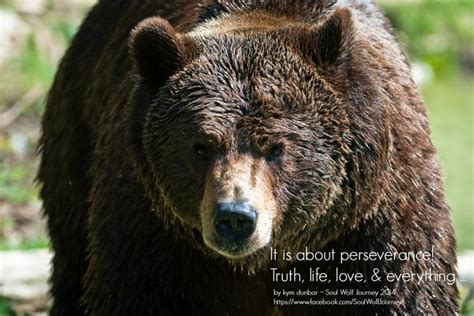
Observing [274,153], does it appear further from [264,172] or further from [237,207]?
[237,207]

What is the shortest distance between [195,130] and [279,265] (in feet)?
3.00

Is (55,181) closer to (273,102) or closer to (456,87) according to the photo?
(273,102)

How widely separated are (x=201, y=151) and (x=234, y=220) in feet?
1.79

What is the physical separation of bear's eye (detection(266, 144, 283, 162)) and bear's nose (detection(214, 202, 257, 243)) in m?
0.45

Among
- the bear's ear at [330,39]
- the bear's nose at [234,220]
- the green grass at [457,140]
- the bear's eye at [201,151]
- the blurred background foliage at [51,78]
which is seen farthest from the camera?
the green grass at [457,140]

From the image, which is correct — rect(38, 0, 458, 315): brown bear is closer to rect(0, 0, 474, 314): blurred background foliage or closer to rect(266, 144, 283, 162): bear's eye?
rect(266, 144, 283, 162): bear's eye

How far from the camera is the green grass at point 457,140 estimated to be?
1337cm

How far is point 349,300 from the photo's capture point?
256 inches

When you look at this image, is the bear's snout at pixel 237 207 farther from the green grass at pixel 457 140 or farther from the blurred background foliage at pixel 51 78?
the green grass at pixel 457 140

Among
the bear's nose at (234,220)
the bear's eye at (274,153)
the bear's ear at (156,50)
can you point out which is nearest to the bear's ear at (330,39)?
the bear's eye at (274,153)

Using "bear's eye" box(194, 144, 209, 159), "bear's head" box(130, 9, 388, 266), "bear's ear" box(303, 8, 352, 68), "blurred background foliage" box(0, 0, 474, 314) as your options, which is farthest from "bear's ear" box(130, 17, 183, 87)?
"blurred background foliage" box(0, 0, 474, 314)

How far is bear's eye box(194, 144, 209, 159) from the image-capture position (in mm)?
6059

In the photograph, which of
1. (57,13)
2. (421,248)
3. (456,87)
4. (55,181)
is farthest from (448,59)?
(421,248)

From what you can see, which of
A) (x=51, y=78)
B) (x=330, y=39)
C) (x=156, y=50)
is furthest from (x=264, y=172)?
(x=51, y=78)
